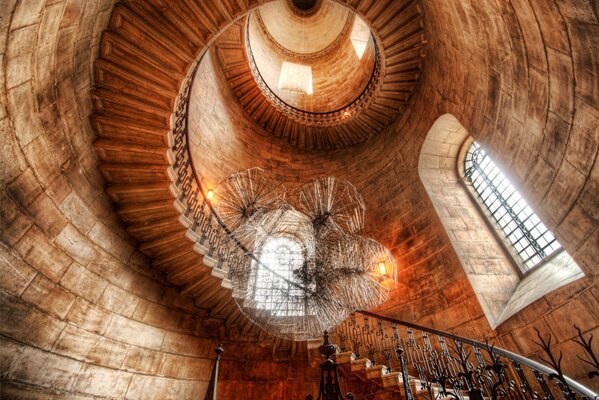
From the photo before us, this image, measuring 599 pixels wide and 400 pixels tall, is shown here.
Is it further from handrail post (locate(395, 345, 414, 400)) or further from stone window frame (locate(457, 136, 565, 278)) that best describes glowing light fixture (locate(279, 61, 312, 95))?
handrail post (locate(395, 345, 414, 400))

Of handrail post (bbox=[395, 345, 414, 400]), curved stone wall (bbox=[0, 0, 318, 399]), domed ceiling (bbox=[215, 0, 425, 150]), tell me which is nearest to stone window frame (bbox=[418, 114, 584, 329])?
domed ceiling (bbox=[215, 0, 425, 150])

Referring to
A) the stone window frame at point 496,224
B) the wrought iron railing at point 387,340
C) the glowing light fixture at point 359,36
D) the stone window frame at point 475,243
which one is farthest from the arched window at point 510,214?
the glowing light fixture at point 359,36

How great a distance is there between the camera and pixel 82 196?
3.56 m

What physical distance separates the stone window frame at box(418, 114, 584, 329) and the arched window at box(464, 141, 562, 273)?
5.1 inches

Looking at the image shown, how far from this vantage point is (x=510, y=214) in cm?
519

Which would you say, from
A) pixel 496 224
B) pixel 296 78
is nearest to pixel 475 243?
pixel 496 224

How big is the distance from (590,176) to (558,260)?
1746mm

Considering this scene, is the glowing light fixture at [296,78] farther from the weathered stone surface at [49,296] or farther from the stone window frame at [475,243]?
the weathered stone surface at [49,296]

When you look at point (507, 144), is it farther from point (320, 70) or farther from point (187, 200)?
point (320, 70)

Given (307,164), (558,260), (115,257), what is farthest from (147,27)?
(558,260)

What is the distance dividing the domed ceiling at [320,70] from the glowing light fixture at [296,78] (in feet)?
0.12

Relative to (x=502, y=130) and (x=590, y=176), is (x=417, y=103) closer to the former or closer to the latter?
(x=502, y=130)

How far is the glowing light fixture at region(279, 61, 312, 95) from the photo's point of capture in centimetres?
963

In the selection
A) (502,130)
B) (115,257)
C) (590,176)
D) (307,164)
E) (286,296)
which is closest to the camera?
(590,176)
